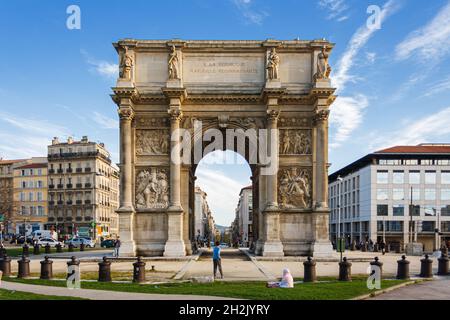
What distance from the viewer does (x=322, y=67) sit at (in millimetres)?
32219

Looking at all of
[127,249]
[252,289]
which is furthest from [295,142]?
[252,289]

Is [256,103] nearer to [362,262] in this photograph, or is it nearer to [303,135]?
[303,135]

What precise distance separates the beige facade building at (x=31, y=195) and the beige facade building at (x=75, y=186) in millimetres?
3216

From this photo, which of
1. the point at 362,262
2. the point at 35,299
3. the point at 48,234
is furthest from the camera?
the point at 48,234

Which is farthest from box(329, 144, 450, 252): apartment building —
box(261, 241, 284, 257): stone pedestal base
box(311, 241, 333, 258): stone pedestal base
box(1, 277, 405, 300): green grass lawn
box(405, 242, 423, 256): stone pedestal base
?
box(1, 277, 405, 300): green grass lawn

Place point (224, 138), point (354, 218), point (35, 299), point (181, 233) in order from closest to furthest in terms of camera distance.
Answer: point (35, 299)
point (181, 233)
point (224, 138)
point (354, 218)

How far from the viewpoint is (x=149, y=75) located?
33.0 meters

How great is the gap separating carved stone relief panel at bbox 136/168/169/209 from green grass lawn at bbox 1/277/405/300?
47.4 feet

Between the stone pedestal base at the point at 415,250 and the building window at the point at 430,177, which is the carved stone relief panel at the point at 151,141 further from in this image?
the building window at the point at 430,177

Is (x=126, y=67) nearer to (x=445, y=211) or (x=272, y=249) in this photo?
(x=272, y=249)

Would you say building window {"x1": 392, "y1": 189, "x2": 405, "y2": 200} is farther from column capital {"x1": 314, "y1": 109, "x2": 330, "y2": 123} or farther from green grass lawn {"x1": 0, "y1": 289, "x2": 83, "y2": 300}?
green grass lawn {"x1": 0, "y1": 289, "x2": 83, "y2": 300}

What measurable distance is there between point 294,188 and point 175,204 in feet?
24.7
